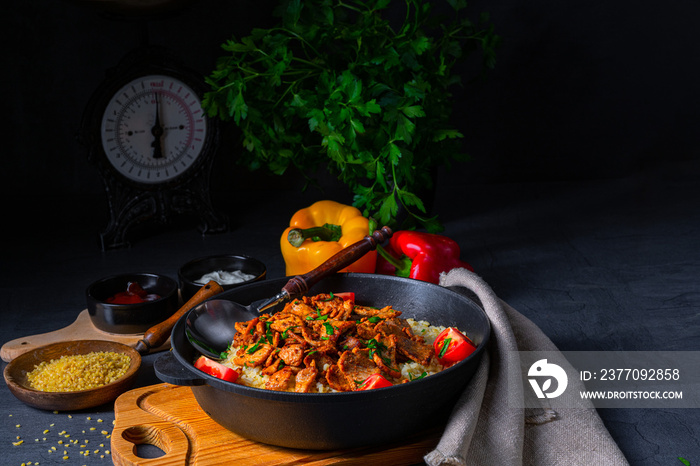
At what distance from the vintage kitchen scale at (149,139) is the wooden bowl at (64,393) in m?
1.00

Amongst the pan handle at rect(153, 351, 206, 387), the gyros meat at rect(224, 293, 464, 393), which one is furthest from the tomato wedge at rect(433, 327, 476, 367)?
the pan handle at rect(153, 351, 206, 387)

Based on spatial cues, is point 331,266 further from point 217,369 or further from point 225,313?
point 217,369

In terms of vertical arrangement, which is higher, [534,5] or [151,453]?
[534,5]

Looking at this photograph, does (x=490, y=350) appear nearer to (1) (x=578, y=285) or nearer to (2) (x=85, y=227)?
(1) (x=578, y=285)

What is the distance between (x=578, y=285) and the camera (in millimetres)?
2441

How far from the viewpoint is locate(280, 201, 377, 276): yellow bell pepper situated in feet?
7.78

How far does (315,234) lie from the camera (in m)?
2.45

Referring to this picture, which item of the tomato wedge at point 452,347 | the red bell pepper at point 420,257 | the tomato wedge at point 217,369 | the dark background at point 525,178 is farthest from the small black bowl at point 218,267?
the tomato wedge at point 452,347

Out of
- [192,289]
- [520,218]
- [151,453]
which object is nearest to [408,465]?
[151,453]

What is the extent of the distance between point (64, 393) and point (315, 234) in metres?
1.08

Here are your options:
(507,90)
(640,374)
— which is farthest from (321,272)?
(507,90)

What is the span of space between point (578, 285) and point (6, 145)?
8.07ft

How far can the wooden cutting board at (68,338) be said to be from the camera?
72.2 inches

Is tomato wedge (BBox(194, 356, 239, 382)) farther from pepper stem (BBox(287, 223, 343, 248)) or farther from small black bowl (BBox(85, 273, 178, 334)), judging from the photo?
pepper stem (BBox(287, 223, 343, 248))
